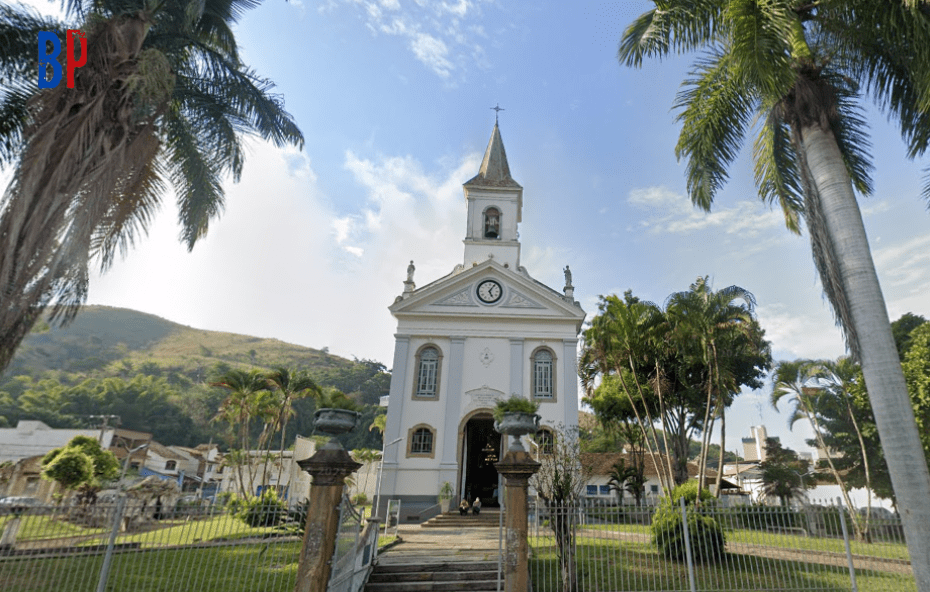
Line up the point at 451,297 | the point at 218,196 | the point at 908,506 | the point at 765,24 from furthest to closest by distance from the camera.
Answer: the point at 451,297 < the point at 218,196 < the point at 765,24 < the point at 908,506

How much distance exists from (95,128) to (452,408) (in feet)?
47.1

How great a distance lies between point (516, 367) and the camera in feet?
66.3

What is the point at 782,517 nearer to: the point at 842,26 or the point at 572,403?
the point at 842,26

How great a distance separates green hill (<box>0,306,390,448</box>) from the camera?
6505cm

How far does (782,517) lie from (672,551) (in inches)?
113

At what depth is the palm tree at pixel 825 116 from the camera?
21.9ft

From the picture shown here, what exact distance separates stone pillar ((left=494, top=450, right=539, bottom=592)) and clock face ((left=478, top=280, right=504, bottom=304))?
13675 mm

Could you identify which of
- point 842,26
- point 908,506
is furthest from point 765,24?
point 908,506

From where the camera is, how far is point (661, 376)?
21.5 m

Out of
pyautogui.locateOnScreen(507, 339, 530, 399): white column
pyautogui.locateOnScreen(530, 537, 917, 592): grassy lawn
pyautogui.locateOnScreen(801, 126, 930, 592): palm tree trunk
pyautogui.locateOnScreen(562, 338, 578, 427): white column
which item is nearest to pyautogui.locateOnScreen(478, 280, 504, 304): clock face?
pyautogui.locateOnScreen(507, 339, 530, 399): white column

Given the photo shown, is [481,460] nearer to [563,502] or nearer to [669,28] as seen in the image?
[563,502]

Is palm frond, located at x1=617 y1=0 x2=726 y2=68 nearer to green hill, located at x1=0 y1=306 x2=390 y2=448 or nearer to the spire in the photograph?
green hill, located at x1=0 y1=306 x2=390 y2=448

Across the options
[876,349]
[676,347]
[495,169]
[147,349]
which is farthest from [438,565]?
[147,349]

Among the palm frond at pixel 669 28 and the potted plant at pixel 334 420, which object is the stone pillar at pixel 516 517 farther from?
the palm frond at pixel 669 28
